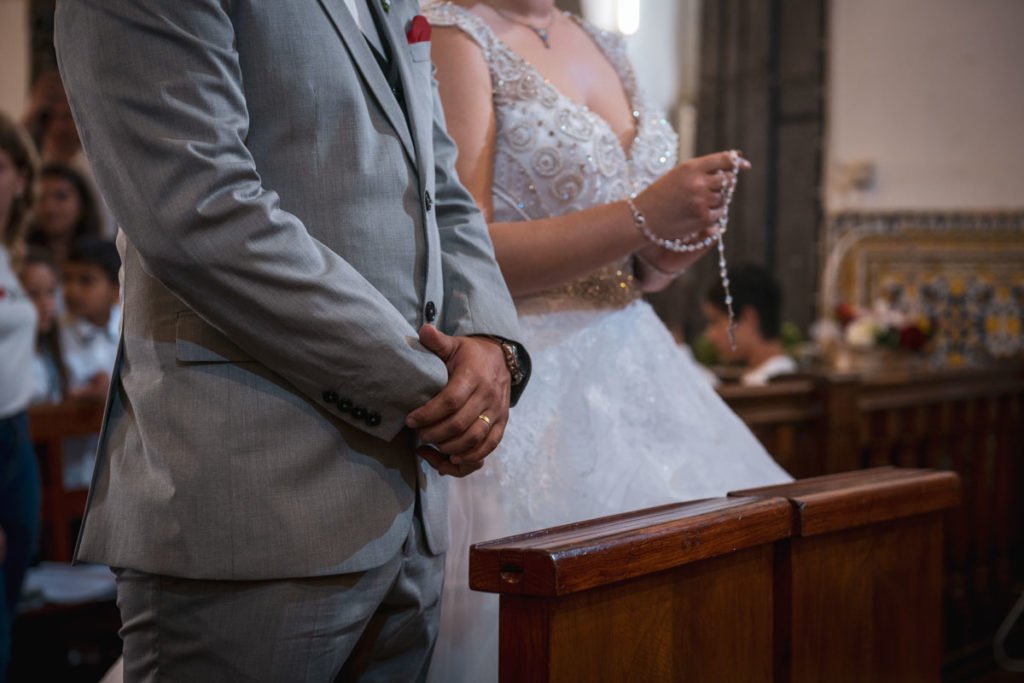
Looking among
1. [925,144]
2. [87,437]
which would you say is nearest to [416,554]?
[87,437]

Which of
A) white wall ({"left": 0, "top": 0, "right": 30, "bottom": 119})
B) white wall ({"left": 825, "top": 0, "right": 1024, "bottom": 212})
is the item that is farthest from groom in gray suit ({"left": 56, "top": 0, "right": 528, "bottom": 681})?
white wall ({"left": 0, "top": 0, "right": 30, "bottom": 119})

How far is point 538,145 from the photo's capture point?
184cm

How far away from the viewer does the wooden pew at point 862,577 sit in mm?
1487

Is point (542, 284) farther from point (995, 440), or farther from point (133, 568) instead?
point (995, 440)

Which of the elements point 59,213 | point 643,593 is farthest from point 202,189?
point 59,213

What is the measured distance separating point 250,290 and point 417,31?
0.47 m

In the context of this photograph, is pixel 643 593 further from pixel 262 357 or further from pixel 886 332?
pixel 886 332

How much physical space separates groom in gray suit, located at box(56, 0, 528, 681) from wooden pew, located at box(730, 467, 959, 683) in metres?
0.49

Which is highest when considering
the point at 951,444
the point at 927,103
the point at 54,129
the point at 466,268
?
the point at 927,103

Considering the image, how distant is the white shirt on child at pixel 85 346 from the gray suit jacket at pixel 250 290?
3.41 metres

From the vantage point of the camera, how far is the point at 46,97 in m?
6.90

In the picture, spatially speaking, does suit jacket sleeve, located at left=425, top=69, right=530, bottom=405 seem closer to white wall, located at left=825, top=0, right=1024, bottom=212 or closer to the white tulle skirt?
the white tulle skirt

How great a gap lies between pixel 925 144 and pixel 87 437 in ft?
19.6

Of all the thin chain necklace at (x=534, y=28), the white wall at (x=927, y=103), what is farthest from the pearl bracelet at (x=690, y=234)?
the white wall at (x=927, y=103)
